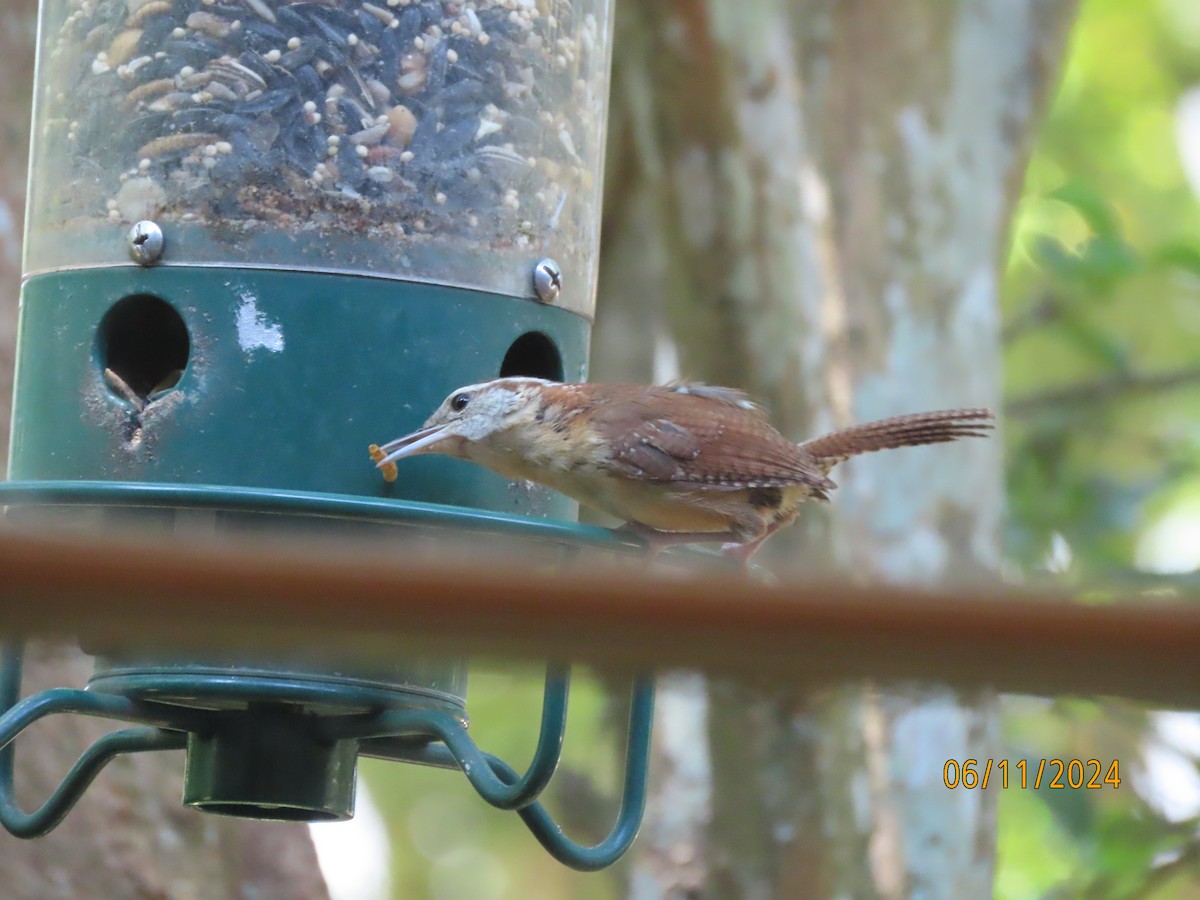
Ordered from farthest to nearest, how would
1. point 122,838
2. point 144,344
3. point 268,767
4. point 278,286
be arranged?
point 122,838
point 144,344
point 278,286
point 268,767

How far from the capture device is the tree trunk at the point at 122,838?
4.92 metres

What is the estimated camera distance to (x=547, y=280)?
3.84 metres

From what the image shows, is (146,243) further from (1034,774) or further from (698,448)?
Answer: (1034,774)

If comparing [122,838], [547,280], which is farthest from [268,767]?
[122,838]

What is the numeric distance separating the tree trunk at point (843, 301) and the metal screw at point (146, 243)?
261 centimetres

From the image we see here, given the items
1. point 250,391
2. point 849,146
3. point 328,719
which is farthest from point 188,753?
point 849,146

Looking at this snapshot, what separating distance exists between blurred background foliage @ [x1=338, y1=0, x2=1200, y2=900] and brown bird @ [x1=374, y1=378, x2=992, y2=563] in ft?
2.69

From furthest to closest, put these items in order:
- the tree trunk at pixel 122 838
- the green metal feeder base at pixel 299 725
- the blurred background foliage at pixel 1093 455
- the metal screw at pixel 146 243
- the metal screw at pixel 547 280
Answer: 1. the blurred background foliage at pixel 1093 455
2. the tree trunk at pixel 122 838
3. the metal screw at pixel 547 280
4. the metal screw at pixel 146 243
5. the green metal feeder base at pixel 299 725

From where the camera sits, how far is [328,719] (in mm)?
3469

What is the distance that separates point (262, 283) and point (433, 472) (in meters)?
0.55

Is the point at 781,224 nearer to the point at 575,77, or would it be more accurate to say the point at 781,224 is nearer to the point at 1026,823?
the point at 575,77

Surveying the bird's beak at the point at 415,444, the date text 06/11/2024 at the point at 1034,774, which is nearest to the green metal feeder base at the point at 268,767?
the bird's beak at the point at 415,444

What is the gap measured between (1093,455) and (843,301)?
266 cm

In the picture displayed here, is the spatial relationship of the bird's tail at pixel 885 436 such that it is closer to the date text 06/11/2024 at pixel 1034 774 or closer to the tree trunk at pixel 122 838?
the date text 06/11/2024 at pixel 1034 774
